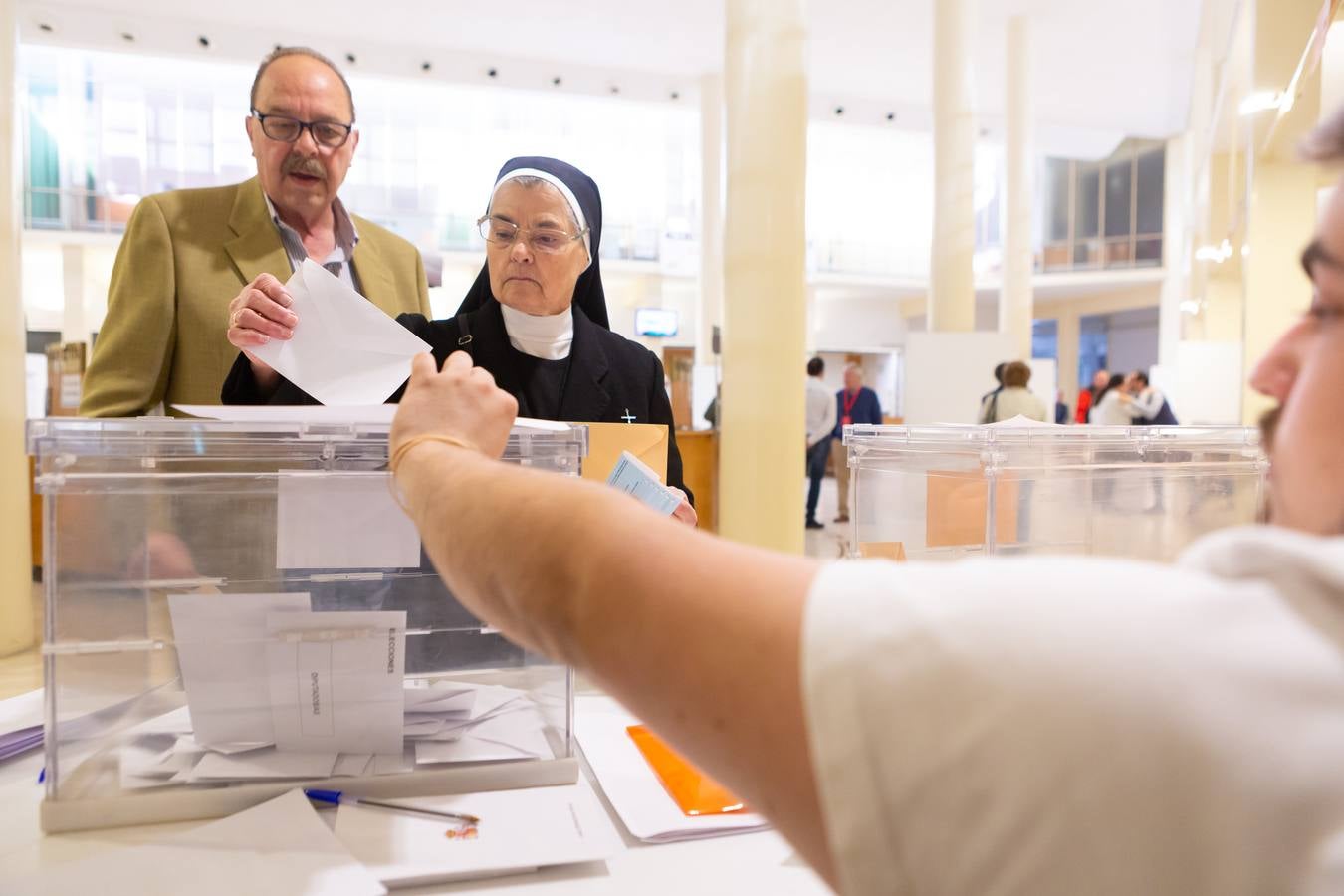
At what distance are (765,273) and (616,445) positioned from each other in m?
4.08

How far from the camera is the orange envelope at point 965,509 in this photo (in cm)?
151

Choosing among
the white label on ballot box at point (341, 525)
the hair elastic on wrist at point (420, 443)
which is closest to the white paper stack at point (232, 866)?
the white label on ballot box at point (341, 525)

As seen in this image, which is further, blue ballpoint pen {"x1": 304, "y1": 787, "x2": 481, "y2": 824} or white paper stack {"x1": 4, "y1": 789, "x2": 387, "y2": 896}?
blue ballpoint pen {"x1": 304, "y1": 787, "x2": 481, "y2": 824}

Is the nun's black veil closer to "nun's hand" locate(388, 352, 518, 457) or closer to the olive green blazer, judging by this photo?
the olive green blazer

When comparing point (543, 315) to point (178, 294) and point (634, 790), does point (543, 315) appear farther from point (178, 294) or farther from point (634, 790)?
point (634, 790)

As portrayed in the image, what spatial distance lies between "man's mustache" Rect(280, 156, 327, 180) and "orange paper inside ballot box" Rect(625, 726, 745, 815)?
4.16ft

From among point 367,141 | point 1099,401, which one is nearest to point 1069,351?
point 1099,401

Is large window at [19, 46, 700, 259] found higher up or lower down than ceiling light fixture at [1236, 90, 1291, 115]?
higher up

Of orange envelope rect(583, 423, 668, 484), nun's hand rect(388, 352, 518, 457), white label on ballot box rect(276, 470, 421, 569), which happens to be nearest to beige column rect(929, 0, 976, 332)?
orange envelope rect(583, 423, 668, 484)

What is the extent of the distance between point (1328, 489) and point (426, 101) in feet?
49.8

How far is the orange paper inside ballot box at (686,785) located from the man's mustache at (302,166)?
127 centimetres

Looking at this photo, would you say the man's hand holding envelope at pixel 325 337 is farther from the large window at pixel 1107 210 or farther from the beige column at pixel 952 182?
the large window at pixel 1107 210

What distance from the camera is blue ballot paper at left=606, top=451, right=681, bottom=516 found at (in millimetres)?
1071

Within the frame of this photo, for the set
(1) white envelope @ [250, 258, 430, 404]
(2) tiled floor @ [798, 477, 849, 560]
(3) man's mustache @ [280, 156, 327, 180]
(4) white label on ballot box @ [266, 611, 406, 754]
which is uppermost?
(3) man's mustache @ [280, 156, 327, 180]
